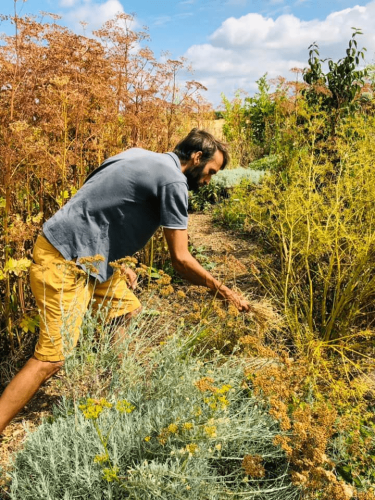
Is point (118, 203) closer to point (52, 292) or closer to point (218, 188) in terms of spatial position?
point (52, 292)

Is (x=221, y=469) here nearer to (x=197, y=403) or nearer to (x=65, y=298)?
(x=197, y=403)

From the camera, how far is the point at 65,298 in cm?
244

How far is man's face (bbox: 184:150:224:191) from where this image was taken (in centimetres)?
266

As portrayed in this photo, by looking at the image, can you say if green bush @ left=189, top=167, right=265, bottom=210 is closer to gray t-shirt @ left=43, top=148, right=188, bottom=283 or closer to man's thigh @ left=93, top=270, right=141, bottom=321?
man's thigh @ left=93, top=270, right=141, bottom=321

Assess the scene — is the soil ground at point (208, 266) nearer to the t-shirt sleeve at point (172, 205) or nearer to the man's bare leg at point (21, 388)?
the man's bare leg at point (21, 388)

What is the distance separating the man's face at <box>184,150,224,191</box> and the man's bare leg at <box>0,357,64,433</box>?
133cm

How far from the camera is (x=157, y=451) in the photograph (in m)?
1.82

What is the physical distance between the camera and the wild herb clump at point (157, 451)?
5.28 feet

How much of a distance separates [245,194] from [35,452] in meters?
4.75

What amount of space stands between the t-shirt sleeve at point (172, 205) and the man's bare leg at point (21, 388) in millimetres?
972

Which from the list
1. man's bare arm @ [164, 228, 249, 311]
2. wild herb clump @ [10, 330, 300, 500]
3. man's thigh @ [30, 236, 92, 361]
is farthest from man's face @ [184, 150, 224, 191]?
wild herb clump @ [10, 330, 300, 500]

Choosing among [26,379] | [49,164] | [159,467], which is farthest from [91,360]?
[49,164]

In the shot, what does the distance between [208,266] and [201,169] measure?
1887 millimetres

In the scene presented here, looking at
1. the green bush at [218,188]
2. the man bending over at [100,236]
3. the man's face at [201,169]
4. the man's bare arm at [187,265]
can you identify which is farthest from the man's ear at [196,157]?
the green bush at [218,188]
